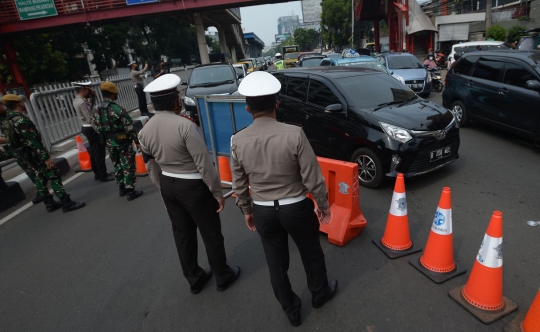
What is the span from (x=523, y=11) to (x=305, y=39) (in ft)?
262

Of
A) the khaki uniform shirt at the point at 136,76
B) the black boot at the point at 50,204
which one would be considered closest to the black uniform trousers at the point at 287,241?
the black boot at the point at 50,204

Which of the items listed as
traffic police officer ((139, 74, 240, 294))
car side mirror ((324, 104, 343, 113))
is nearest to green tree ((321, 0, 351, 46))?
car side mirror ((324, 104, 343, 113))

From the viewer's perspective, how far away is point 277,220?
7.03ft

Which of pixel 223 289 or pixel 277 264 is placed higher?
pixel 277 264

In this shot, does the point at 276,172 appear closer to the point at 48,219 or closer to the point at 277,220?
the point at 277,220

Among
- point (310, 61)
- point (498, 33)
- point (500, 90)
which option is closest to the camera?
point (500, 90)

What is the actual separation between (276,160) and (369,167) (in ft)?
9.86

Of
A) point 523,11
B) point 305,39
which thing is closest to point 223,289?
point 523,11

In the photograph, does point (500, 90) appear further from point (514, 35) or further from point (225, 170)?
point (514, 35)

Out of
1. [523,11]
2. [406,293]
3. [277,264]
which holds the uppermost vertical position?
[523,11]

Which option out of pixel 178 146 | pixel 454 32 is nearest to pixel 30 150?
pixel 178 146

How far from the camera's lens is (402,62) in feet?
39.5

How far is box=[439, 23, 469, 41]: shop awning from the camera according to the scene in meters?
27.3

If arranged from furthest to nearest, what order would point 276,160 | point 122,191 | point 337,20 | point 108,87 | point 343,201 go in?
point 337,20 < point 122,191 < point 108,87 < point 343,201 < point 276,160
